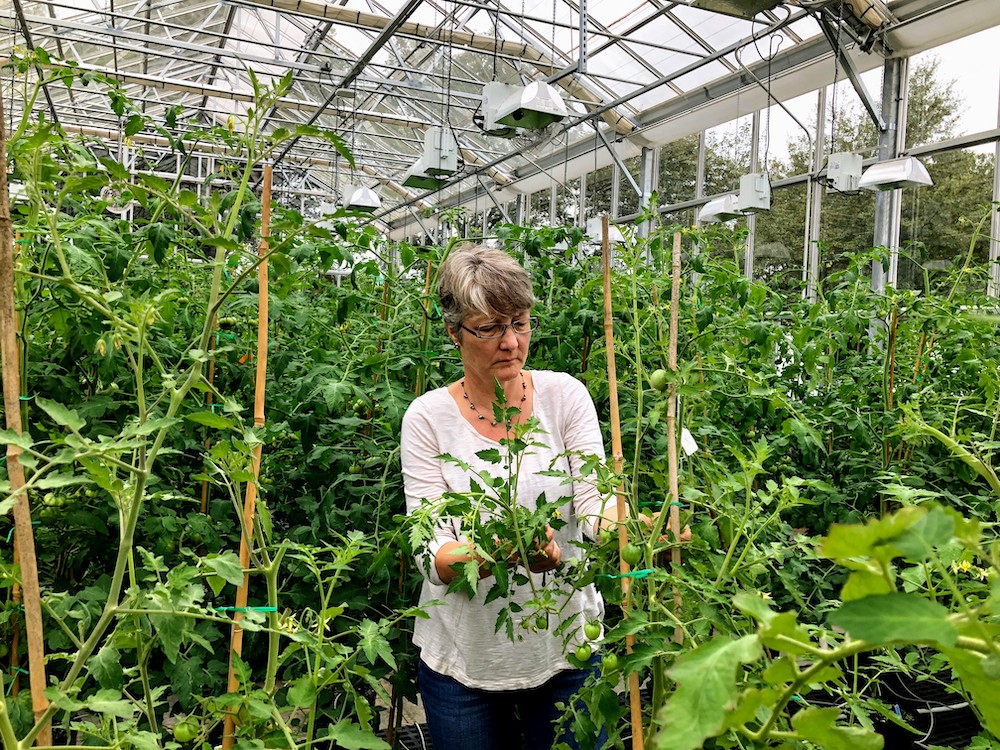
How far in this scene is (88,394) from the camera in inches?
72.6

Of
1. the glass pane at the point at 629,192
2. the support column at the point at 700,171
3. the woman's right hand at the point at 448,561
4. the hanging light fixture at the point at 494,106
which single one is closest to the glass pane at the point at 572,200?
the glass pane at the point at 629,192

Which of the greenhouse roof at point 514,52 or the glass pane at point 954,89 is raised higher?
the greenhouse roof at point 514,52

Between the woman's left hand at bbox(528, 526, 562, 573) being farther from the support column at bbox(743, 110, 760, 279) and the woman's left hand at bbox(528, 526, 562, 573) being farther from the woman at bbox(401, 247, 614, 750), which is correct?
the support column at bbox(743, 110, 760, 279)

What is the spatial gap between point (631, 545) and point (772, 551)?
0.55ft

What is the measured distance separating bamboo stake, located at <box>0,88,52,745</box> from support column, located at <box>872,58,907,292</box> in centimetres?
791

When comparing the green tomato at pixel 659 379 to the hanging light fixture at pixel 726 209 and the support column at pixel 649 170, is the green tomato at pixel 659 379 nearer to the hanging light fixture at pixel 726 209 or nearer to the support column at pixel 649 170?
the hanging light fixture at pixel 726 209

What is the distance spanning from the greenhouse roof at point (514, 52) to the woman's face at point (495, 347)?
4.81 metres

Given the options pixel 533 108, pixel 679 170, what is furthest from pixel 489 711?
pixel 679 170

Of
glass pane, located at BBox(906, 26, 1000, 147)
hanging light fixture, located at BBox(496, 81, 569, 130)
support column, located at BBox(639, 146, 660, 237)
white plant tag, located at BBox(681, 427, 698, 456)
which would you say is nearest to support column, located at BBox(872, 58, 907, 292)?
glass pane, located at BBox(906, 26, 1000, 147)

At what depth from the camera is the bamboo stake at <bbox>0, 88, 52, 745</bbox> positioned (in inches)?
28.1

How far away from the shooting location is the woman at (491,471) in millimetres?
1601

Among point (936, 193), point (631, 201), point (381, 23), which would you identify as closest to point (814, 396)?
point (936, 193)

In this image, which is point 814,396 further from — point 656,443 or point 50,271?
point 50,271

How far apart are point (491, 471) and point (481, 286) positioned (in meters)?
0.37
